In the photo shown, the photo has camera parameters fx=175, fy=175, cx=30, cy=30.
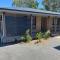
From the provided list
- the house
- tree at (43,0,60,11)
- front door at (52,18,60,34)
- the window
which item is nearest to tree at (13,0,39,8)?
tree at (43,0,60,11)

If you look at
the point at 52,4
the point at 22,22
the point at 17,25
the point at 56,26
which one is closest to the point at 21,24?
the point at 22,22

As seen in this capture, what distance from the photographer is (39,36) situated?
53.1 ft

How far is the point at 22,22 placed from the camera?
698 inches

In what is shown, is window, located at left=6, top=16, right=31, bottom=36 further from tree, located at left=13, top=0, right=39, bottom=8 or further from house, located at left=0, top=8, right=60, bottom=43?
tree, located at left=13, top=0, right=39, bottom=8

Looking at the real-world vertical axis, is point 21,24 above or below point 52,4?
below

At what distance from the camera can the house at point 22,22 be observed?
51.1ft

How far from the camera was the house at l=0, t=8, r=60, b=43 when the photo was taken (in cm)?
1556

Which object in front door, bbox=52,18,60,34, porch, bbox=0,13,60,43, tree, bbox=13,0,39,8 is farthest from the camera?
tree, bbox=13,0,39,8

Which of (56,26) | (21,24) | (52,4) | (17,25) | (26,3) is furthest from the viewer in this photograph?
(26,3)

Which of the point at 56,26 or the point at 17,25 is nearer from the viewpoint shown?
the point at 17,25

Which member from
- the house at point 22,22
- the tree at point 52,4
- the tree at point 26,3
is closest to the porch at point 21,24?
the house at point 22,22

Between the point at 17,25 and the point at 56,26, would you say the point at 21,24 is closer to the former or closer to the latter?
the point at 17,25

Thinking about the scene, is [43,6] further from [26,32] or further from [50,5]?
[26,32]

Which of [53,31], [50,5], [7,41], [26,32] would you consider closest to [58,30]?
[53,31]
